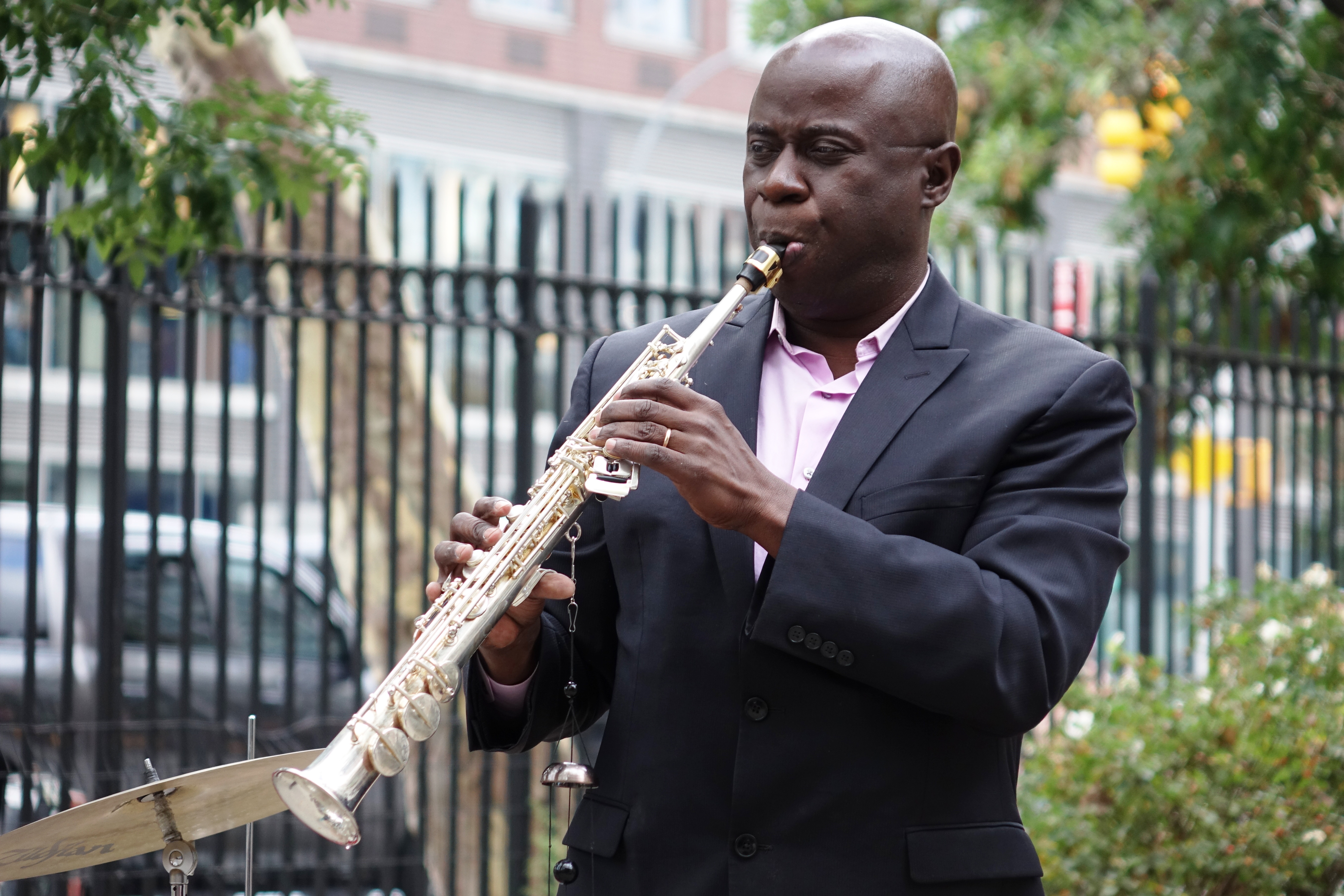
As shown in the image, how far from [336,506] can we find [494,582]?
4831 millimetres

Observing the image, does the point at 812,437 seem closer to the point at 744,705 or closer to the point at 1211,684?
the point at 744,705

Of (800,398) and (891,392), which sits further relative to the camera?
(800,398)

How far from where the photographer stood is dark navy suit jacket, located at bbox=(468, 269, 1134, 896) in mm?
1924

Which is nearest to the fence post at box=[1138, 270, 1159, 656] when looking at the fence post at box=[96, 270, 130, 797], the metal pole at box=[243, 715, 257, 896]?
the fence post at box=[96, 270, 130, 797]

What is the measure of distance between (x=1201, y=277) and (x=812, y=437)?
8.06 meters

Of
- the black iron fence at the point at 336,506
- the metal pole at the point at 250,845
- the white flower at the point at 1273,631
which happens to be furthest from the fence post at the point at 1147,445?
the metal pole at the point at 250,845

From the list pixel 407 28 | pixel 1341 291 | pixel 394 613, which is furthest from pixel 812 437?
pixel 407 28

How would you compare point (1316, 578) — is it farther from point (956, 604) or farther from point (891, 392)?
point (956, 604)

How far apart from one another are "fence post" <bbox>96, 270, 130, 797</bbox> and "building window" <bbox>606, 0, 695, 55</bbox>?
66.4 feet

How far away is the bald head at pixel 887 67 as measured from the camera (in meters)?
2.15

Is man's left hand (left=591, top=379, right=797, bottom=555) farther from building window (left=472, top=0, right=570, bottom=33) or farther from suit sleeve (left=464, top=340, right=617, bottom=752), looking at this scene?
building window (left=472, top=0, right=570, bottom=33)

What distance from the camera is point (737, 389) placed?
7.38 ft

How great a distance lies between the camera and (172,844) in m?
2.01

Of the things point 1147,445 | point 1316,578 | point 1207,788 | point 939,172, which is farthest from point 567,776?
point 1147,445
